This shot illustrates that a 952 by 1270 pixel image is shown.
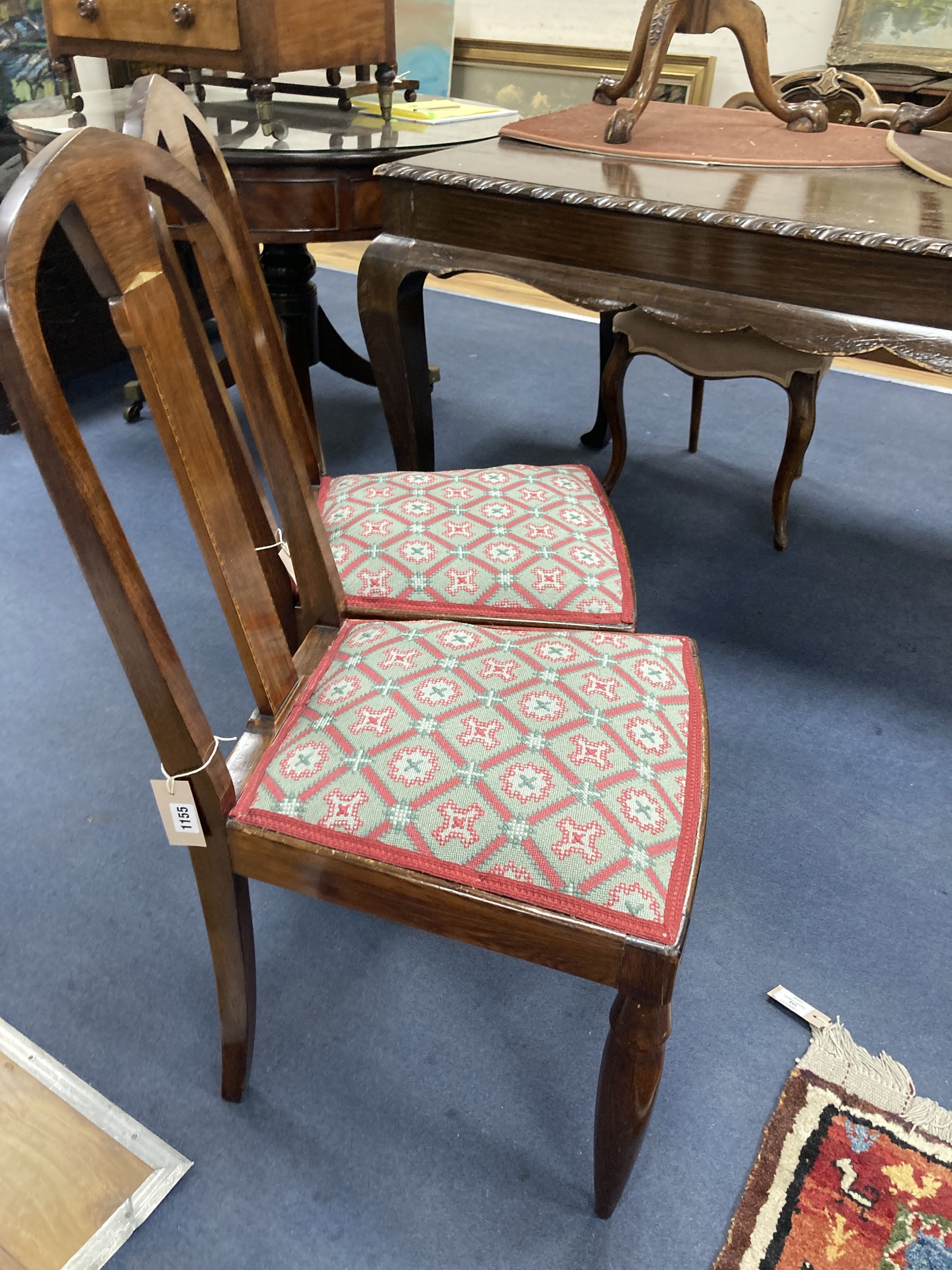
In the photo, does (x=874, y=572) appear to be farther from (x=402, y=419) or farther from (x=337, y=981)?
(x=337, y=981)

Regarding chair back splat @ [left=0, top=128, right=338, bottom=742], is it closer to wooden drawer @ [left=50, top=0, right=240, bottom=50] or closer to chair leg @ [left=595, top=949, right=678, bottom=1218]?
chair leg @ [left=595, top=949, right=678, bottom=1218]

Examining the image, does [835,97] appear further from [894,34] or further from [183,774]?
[183,774]

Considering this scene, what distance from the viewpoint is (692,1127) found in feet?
3.51

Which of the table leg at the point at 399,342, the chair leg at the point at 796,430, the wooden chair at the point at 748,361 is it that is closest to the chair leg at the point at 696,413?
the wooden chair at the point at 748,361

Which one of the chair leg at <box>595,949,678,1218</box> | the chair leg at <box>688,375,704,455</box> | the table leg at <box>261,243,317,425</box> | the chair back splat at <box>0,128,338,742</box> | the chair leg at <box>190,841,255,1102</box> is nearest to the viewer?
the chair back splat at <box>0,128,338,742</box>

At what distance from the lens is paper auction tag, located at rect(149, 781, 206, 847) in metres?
0.83

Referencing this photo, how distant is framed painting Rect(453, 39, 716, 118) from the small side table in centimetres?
193

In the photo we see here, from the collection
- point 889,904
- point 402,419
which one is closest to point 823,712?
point 889,904

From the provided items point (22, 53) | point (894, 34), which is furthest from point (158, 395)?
point (894, 34)

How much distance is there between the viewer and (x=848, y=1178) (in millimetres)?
1016

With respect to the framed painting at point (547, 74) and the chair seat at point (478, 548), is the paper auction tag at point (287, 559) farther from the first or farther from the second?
the framed painting at point (547, 74)

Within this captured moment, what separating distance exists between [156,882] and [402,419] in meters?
0.94

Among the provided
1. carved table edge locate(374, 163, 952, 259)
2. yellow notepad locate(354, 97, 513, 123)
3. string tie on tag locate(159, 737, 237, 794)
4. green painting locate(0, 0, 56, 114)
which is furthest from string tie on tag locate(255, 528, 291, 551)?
green painting locate(0, 0, 56, 114)

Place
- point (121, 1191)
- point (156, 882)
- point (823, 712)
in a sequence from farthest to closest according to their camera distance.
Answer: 1. point (823, 712)
2. point (156, 882)
3. point (121, 1191)
